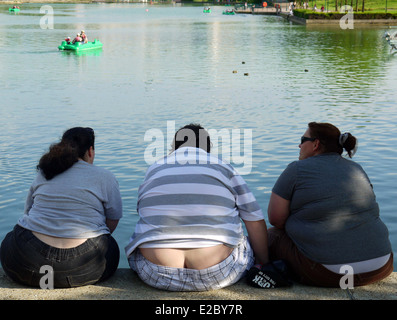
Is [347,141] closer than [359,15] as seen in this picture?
Yes

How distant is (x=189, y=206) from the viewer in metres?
3.96

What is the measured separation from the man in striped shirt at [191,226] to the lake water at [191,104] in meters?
3.50

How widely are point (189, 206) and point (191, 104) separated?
13.8 m

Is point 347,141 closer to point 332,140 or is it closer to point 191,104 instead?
point 332,140

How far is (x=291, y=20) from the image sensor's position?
7644 cm

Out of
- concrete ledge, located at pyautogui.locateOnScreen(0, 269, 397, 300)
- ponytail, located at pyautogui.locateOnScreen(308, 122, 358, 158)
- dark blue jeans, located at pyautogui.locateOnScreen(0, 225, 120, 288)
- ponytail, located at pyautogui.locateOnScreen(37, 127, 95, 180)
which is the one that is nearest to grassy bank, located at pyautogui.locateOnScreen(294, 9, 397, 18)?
ponytail, located at pyautogui.locateOnScreen(308, 122, 358, 158)

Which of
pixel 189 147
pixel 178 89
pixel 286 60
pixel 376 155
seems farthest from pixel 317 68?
pixel 189 147

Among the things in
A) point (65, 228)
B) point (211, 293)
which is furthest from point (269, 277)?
point (65, 228)

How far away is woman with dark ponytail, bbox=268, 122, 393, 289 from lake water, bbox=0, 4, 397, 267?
11.2 feet

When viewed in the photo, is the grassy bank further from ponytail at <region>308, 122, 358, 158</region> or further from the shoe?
the shoe

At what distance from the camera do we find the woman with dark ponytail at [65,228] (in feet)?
13.2

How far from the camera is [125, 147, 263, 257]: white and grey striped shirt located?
3939 mm

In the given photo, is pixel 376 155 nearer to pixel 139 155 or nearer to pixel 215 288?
pixel 139 155

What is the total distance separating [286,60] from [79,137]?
2786 centimetres
